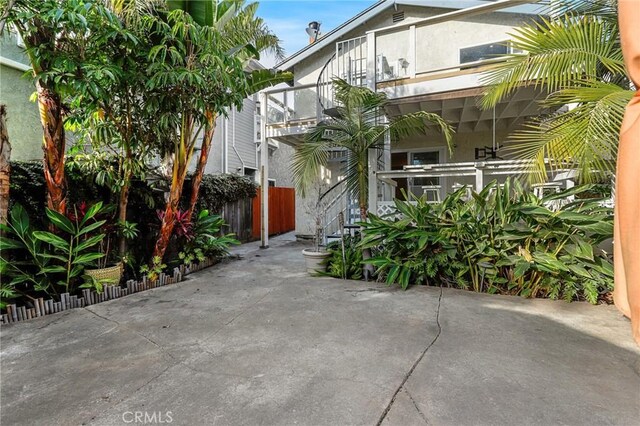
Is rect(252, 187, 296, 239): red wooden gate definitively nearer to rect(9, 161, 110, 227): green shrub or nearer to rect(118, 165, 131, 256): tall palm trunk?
rect(118, 165, 131, 256): tall palm trunk

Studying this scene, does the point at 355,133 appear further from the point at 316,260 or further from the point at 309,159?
the point at 316,260

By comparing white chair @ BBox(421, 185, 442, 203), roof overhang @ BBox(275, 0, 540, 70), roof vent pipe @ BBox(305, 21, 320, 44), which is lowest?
white chair @ BBox(421, 185, 442, 203)

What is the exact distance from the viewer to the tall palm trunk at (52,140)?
388 centimetres

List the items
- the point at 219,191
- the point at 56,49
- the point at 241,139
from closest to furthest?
the point at 56,49 → the point at 219,191 → the point at 241,139

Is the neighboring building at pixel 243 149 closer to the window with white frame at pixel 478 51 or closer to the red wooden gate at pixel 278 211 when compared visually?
the red wooden gate at pixel 278 211

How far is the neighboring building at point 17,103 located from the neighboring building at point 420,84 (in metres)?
5.19

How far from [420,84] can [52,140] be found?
5.82 m

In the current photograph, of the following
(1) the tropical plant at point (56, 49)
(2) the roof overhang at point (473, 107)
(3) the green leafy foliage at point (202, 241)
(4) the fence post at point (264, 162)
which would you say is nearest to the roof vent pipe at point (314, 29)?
(4) the fence post at point (264, 162)

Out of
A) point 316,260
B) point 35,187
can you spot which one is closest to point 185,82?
point 35,187

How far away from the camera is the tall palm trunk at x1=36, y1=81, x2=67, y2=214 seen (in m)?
3.88

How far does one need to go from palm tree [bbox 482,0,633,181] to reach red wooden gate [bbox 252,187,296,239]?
7952 millimetres

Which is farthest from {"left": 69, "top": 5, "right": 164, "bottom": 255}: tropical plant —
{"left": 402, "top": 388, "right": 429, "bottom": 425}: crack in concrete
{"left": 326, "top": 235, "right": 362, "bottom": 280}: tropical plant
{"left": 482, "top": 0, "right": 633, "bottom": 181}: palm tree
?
{"left": 482, "top": 0, "right": 633, "bottom": 181}: palm tree

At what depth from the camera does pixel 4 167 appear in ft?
11.8

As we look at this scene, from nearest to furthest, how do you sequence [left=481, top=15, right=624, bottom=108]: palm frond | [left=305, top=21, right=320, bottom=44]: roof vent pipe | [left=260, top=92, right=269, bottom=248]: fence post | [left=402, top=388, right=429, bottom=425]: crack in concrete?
[left=402, top=388, right=429, bottom=425]: crack in concrete → [left=481, top=15, right=624, bottom=108]: palm frond → [left=260, top=92, right=269, bottom=248]: fence post → [left=305, top=21, right=320, bottom=44]: roof vent pipe
